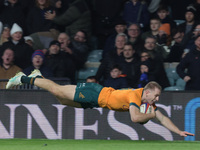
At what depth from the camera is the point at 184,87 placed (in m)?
11.8

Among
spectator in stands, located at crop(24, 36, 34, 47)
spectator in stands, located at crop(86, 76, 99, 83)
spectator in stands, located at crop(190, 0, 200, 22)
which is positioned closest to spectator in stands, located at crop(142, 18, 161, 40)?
spectator in stands, located at crop(190, 0, 200, 22)

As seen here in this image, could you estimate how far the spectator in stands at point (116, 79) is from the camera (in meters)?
11.3

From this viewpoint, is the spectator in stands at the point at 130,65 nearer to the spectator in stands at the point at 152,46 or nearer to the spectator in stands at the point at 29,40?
the spectator in stands at the point at 152,46

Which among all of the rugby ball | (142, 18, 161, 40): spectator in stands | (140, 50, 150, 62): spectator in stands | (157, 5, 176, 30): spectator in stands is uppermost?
(157, 5, 176, 30): spectator in stands

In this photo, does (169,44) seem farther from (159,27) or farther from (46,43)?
(46,43)

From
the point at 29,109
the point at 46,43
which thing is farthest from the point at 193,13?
the point at 29,109

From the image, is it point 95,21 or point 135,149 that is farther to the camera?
point 95,21

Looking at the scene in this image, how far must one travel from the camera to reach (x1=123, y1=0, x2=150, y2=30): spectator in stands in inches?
514

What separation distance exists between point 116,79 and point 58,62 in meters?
1.43

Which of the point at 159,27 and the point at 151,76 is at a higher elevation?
the point at 159,27

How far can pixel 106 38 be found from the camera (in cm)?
1374

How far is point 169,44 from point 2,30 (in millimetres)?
4036

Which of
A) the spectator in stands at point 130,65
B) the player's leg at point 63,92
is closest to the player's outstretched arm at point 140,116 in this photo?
the player's leg at point 63,92

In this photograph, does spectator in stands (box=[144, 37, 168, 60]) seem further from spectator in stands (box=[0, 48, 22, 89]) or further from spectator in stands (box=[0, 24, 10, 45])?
spectator in stands (box=[0, 24, 10, 45])
